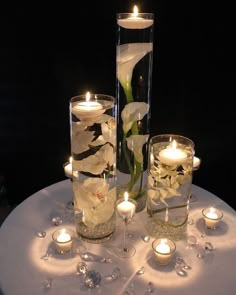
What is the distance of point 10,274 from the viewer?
0.85 metres

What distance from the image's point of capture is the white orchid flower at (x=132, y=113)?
41.3 inches

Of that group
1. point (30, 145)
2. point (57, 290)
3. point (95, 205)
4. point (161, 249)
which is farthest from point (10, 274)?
point (30, 145)

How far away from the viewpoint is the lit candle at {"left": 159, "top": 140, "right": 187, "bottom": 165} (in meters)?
0.94

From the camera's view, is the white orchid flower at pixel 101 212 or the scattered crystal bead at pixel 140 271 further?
the white orchid flower at pixel 101 212

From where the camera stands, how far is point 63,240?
943mm

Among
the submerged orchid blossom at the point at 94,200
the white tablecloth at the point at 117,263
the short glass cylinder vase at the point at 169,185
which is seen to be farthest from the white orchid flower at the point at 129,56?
the white tablecloth at the point at 117,263

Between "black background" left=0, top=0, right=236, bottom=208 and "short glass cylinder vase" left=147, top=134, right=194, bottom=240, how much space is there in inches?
25.7

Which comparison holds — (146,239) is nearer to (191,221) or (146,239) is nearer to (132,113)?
(191,221)

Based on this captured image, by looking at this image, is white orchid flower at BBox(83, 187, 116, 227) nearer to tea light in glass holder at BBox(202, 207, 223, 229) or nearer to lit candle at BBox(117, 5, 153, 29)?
tea light in glass holder at BBox(202, 207, 223, 229)

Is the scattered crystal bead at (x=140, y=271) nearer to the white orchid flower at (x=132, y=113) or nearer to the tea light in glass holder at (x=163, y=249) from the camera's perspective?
the tea light in glass holder at (x=163, y=249)

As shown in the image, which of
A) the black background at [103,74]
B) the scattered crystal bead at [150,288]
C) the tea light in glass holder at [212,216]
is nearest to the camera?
the scattered crystal bead at [150,288]

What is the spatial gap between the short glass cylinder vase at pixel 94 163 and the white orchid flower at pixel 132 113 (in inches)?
3.9

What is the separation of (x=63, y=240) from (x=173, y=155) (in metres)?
0.37

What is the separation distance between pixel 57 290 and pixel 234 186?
122 centimetres
